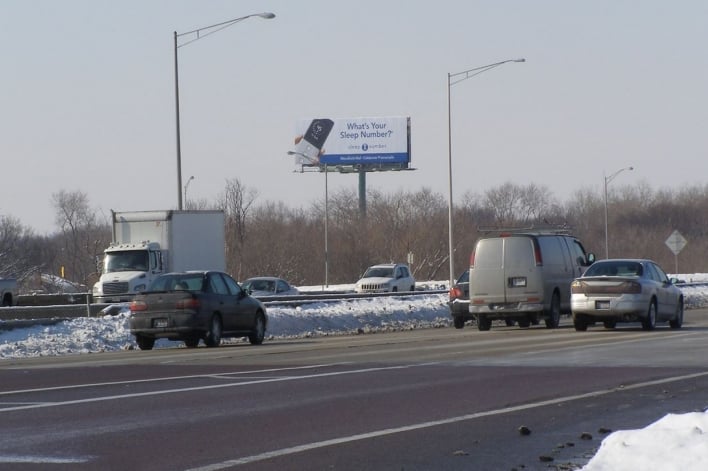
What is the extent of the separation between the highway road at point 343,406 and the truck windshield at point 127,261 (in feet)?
64.7

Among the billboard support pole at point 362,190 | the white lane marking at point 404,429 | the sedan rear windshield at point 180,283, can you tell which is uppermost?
the billboard support pole at point 362,190

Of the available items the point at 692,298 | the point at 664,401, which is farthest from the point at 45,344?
the point at 692,298

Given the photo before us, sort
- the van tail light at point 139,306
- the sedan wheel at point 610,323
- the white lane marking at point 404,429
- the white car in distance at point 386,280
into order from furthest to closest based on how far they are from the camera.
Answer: the white car in distance at point 386,280 < the sedan wheel at point 610,323 < the van tail light at point 139,306 < the white lane marking at point 404,429

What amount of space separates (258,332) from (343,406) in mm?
14278

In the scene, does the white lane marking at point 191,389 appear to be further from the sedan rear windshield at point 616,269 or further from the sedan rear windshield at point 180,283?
the sedan rear windshield at point 616,269

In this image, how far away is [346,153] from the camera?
10100cm

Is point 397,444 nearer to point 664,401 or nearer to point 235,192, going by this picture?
point 664,401

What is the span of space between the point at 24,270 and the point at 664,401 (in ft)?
273

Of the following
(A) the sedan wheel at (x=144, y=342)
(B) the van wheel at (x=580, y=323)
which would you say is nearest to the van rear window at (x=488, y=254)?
(B) the van wheel at (x=580, y=323)

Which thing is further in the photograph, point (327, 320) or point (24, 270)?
point (24, 270)

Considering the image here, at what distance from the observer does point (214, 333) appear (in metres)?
25.7

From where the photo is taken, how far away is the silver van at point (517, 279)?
29703mm

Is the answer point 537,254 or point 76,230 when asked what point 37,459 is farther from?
point 76,230

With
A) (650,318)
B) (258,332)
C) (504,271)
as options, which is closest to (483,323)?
(504,271)
